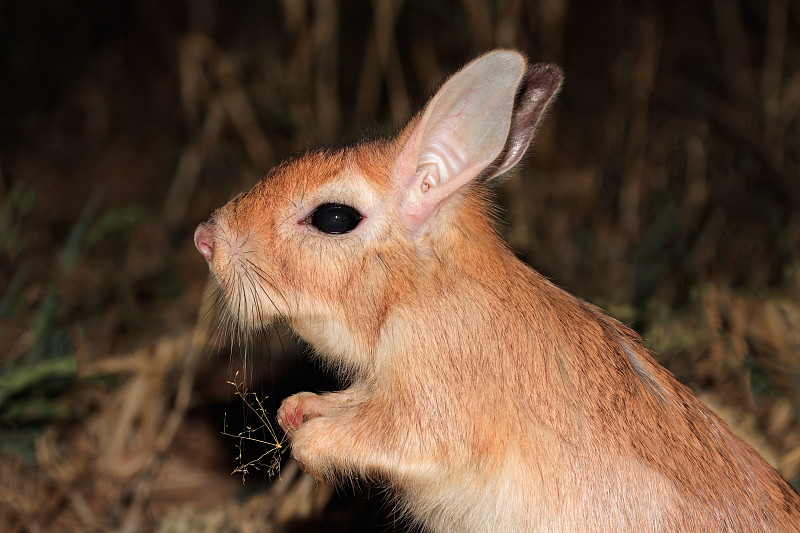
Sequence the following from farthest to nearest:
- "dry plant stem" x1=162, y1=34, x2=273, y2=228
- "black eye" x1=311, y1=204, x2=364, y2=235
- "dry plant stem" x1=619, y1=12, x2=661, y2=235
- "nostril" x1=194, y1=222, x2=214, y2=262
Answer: "dry plant stem" x1=162, y1=34, x2=273, y2=228 < "dry plant stem" x1=619, y1=12, x2=661, y2=235 < "nostril" x1=194, y1=222, x2=214, y2=262 < "black eye" x1=311, y1=204, x2=364, y2=235

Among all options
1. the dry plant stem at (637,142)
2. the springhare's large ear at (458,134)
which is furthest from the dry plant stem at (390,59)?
the springhare's large ear at (458,134)

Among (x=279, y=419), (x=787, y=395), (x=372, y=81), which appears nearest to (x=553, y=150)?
(x=372, y=81)

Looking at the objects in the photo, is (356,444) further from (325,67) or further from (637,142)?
(325,67)

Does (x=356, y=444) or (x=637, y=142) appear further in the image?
(x=637, y=142)

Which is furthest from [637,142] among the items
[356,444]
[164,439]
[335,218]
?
[356,444]

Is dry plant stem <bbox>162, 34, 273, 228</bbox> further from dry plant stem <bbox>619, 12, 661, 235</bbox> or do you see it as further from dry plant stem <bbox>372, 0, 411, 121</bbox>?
dry plant stem <bbox>619, 12, 661, 235</bbox>

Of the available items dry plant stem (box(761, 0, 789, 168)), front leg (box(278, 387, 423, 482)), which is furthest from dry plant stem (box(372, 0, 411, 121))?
front leg (box(278, 387, 423, 482))
